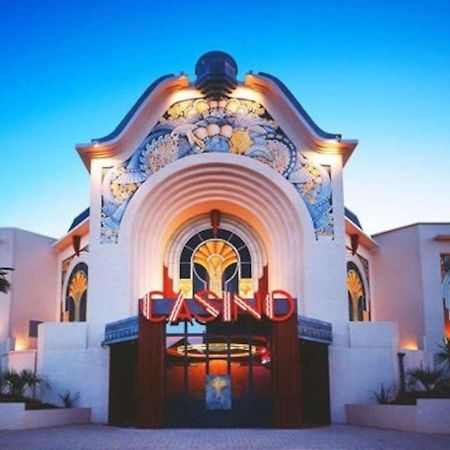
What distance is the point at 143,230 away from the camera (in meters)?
25.6

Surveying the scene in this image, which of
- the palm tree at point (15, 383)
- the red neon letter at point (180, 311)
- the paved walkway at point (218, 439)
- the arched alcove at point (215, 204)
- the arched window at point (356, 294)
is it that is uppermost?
the arched alcove at point (215, 204)

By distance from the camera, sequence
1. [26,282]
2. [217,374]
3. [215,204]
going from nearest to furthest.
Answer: [217,374] < [215,204] < [26,282]

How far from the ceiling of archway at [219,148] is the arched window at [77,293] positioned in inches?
214

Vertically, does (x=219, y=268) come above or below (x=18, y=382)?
above

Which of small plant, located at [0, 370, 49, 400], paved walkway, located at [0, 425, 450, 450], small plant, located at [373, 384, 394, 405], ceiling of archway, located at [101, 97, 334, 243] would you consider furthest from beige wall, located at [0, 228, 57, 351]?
small plant, located at [373, 384, 394, 405]

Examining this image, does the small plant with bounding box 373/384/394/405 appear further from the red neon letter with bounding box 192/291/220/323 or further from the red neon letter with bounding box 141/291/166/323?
the red neon letter with bounding box 141/291/166/323

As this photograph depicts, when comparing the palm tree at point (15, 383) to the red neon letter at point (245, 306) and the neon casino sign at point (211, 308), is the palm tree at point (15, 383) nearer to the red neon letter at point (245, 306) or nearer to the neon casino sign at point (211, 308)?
the neon casino sign at point (211, 308)

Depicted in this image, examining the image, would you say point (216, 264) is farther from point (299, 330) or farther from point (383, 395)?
point (383, 395)

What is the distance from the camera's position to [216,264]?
27406mm

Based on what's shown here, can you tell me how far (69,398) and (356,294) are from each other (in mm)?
12344

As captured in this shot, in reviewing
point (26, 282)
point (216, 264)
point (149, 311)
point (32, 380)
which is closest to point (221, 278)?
point (216, 264)

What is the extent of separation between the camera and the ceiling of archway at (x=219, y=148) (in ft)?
83.3

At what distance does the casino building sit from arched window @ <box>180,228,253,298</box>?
0.04 meters

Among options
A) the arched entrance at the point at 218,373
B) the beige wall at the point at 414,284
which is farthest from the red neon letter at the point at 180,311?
the beige wall at the point at 414,284
